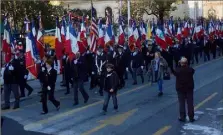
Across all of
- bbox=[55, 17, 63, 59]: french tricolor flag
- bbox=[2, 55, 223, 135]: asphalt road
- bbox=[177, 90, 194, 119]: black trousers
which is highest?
bbox=[55, 17, 63, 59]: french tricolor flag

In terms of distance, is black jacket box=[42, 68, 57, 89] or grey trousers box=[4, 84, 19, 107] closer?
black jacket box=[42, 68, 57, 89]

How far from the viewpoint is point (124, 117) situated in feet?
37.0

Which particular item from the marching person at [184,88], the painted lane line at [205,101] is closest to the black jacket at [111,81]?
the marching person at [184,88]

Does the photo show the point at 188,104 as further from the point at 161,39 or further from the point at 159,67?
the point at 161,39

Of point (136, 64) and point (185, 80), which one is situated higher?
point (185, 80)

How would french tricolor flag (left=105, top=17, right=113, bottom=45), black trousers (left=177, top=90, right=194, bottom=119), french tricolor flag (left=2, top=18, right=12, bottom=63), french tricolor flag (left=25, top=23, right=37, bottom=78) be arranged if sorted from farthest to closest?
1. french tricolor flag (left=105, top=17, right=113, bottom=45)
2. french tricolor flag (left=25, top=23, right=37, bottom=78)
3. french tricolor flag (left=2, top=18, right=12, bottom=63)
4. black trousers (left=177, top=90, right=194, bottom=119)

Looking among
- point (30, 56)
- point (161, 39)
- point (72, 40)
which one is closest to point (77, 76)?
point (30, 56)

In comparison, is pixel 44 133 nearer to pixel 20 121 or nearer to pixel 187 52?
pixel 20 121

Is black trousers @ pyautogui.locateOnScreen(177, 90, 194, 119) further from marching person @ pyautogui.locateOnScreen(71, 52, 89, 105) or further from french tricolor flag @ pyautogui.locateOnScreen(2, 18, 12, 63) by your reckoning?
french tricolor flag @ pyautogui.locateOnScreen(2, 18, 12, 63)

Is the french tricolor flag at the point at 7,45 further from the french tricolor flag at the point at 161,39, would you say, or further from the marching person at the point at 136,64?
the french tricolor flag at the point at 161,39

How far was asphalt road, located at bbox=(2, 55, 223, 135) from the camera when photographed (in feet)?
32.2

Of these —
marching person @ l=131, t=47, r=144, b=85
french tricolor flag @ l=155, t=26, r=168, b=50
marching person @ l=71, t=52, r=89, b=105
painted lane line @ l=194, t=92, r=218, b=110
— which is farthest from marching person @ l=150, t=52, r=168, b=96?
french tricolor flag @ l=155, t=26, r=168, b=50

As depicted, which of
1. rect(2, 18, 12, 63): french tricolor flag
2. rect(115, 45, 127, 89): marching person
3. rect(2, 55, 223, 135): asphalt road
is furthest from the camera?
rect(115, 45, 127, 89): marching person

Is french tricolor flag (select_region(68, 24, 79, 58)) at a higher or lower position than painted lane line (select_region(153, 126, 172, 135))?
higher
